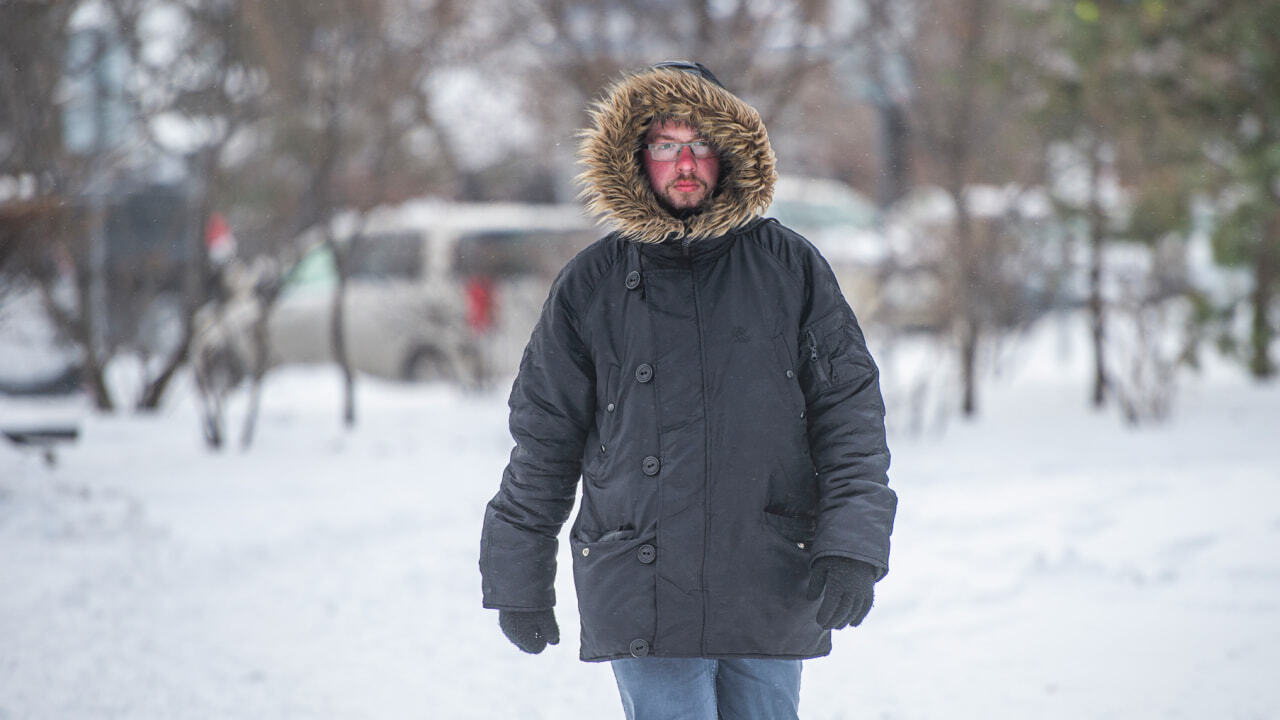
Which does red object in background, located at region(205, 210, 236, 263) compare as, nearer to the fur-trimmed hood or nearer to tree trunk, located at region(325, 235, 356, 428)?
tree trunk, located at region(325, 235, 356, 428)

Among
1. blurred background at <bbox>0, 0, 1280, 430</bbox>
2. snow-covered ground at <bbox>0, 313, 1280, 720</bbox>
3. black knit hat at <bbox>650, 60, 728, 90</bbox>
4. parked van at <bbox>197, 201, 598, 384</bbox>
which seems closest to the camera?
black knit hat at <bbox>650, 60, 728, 90</bbox>

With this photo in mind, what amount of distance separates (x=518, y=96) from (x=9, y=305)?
13.9 ft

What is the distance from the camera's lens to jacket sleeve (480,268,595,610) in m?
2.28

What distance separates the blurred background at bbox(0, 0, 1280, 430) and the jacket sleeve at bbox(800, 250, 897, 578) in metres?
5.56

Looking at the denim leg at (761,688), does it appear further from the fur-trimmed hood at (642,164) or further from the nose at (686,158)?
the nose at (686,158)

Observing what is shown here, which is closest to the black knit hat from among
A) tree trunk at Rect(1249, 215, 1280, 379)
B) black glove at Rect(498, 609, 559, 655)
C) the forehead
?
the forehead

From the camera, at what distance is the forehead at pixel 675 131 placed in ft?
7.67

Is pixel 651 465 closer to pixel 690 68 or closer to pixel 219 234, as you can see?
pixel 690 68

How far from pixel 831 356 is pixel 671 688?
2.09ft

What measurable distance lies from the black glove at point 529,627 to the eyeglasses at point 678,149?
2.80ft

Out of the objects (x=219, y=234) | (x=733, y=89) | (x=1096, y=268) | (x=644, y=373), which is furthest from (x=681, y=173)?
(x=219, y=234)

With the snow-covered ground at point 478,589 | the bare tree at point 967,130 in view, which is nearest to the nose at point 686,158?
the snow-covered ground at point 478,589

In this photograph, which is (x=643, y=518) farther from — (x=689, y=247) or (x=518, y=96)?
(x=518, y=96)

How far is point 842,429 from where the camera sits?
2.19 m
